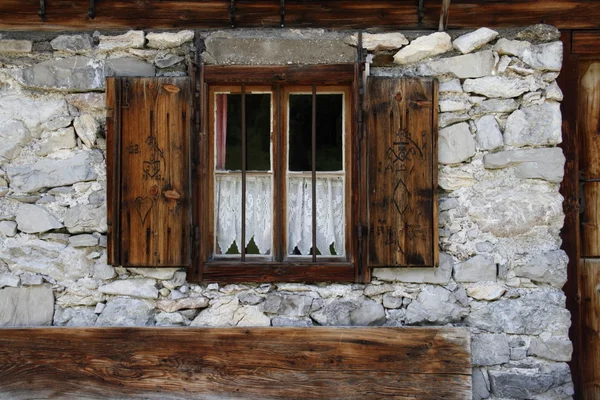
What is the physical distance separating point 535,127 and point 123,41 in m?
2.49

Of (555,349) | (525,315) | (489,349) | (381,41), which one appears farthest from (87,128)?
(555,349)

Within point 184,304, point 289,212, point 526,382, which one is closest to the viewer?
point 526,382

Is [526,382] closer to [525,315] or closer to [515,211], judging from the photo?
[525,315]

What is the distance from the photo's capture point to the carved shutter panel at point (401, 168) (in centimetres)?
330

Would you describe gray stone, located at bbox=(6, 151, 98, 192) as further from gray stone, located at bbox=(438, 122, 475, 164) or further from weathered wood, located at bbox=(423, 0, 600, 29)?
weathered wood, located at bbox=(423, 0, 600, 29)

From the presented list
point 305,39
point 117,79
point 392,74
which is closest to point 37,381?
point 117,79

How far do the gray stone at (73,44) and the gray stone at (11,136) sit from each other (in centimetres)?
52

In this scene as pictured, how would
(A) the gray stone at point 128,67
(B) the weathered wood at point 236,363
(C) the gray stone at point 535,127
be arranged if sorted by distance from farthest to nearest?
(A) the gray stone at point 128,67 → (C) the gray stone at point 535,127 → (B) the weathered wood at point 236,363

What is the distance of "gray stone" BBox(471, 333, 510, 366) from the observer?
130 inches

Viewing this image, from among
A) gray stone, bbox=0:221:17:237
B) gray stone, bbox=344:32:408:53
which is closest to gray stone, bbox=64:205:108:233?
gray stone, bbox=0:221:17:237

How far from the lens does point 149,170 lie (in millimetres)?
3336

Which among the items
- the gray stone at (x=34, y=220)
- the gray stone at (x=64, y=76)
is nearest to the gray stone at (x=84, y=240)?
the gray stone at (x=34, y=220)

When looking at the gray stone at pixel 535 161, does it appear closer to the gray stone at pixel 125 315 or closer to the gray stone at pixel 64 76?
the gray stone at pixel 125 315

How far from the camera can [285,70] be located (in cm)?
337
